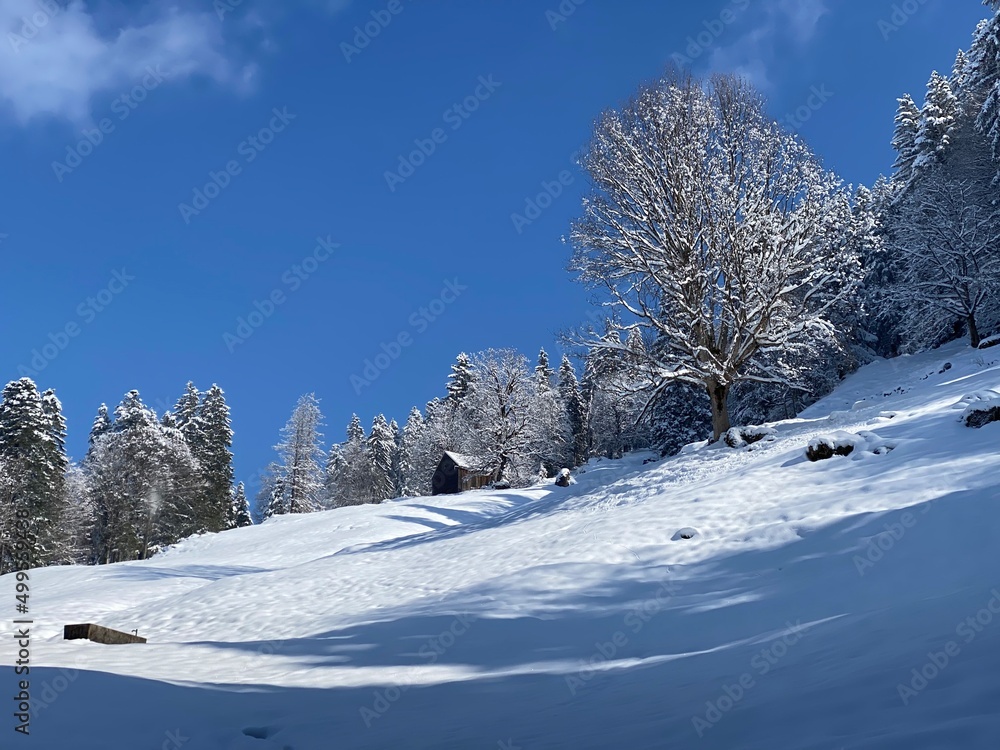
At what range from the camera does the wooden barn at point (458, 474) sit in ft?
148

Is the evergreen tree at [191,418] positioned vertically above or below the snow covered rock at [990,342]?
above

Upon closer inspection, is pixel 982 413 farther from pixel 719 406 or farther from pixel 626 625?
pixel 626 625

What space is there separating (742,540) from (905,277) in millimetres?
28995

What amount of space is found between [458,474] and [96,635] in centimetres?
3606

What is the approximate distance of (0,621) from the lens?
1208 cm

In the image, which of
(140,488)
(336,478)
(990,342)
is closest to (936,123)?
(990,342)

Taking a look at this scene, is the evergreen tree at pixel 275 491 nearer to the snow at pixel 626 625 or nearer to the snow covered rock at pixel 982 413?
the snow at pixel 626 625

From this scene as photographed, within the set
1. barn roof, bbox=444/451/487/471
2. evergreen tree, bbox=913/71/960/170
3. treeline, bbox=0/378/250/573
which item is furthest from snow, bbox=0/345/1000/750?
barn roof, bbox=444/451/487/471

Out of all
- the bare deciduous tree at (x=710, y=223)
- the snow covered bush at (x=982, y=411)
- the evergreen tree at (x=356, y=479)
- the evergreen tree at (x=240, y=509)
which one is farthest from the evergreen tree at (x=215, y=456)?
the snow covered bush at (x=982, y=411)

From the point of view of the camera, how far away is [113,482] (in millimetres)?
42312

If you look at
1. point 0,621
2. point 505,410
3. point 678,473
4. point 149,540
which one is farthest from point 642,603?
point 149,540

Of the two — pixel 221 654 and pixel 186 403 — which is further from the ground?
pixel 186 403

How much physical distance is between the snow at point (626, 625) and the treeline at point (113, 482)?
22.6 m

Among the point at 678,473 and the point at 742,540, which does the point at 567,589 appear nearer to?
the point at 742,540
